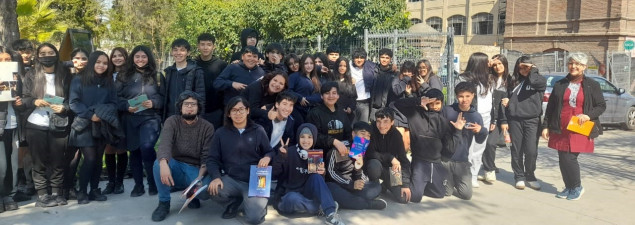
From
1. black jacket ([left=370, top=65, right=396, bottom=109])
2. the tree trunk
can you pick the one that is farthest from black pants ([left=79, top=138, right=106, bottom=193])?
black jacket ([left=370, top=65, right=396, bottom=109])

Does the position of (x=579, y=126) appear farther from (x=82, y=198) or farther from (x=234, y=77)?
(x=82, y=198)

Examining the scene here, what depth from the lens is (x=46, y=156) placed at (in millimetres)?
5320

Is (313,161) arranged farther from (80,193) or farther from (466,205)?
(80,193)

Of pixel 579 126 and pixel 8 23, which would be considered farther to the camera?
pixel 8 23

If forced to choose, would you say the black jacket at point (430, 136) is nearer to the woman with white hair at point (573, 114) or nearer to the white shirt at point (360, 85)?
the woman with white hair at point (573, 114)

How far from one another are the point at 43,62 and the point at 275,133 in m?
2.56

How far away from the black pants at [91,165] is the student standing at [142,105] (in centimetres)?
31

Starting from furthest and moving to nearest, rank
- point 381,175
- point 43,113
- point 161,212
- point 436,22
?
point 436,22 < point 381,175 < point 43,113 < point 161,212

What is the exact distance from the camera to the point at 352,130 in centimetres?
552

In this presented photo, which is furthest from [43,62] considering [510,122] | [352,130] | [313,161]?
[510,122]

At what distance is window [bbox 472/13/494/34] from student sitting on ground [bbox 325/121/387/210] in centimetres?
3351

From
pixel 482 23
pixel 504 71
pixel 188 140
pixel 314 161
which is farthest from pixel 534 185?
pixel 482 23

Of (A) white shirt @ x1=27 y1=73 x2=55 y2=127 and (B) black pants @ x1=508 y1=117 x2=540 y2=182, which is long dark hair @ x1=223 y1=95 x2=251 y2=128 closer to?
(A) white shirt @ x1=27 y1=73 x2=55 y2=127

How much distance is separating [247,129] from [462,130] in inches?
107
